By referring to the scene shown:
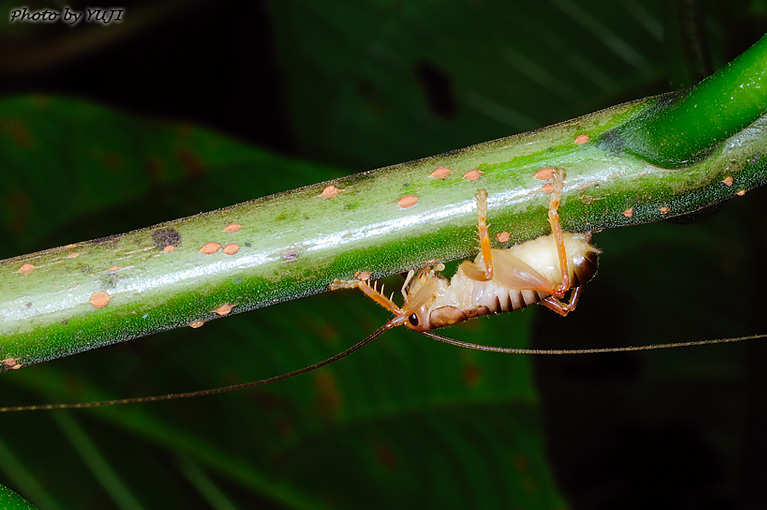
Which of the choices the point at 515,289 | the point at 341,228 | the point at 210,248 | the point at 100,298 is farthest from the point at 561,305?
the point at 100,298

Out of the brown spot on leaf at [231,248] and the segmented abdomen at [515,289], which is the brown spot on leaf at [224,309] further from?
the segmented abdomen at [515,289]

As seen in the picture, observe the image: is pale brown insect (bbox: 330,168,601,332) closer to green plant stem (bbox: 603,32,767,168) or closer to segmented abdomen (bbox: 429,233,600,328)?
segmented abdomen (bbox: 429,233,600,328)

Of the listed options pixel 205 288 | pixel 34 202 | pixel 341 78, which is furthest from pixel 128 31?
pixel 205 288

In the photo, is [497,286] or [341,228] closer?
[341,228]

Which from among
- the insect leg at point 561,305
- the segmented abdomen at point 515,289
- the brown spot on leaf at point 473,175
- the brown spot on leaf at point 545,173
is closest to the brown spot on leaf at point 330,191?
the brown spot on leaf at point 473,175

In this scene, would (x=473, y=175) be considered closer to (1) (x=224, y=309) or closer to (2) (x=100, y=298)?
(1) (x=224, y=309)
